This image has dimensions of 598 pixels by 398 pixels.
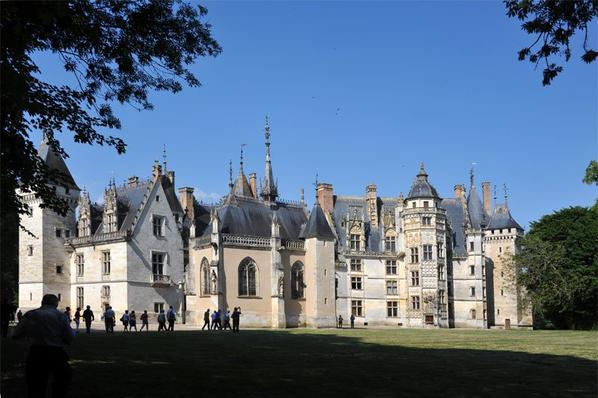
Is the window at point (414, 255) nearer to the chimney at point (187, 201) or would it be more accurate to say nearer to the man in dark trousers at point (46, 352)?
the chimney at point (187, 201)

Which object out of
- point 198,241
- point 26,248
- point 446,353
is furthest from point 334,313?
point 446,353

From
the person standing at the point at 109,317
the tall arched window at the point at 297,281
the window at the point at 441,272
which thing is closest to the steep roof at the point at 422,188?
the window at the point at 441,272

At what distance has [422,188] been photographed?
206 ft

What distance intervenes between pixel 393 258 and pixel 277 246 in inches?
Answer: 526

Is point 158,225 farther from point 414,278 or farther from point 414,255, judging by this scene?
point 414,278

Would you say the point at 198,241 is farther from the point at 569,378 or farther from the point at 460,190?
the point at 569,378

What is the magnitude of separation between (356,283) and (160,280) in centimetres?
1690

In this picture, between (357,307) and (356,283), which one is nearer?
(357,307)

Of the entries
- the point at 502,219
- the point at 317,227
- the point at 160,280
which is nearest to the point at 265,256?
the point at 317,227

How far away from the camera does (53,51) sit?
15453 millimetres

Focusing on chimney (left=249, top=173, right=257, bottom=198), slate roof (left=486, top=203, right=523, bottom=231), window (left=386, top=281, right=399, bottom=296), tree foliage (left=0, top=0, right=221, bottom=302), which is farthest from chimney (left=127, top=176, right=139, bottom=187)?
tree foliage (left=0, top=0, right=221, bottom=302)

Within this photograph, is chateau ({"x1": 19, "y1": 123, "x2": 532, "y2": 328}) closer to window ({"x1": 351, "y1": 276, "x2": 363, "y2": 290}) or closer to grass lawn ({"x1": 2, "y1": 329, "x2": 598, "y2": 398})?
window ({"x1": 351, "y1": 276, "x2": 363, "y2": 290})

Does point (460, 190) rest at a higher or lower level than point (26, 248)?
higher

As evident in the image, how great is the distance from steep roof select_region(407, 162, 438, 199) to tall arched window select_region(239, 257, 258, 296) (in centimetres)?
1657
